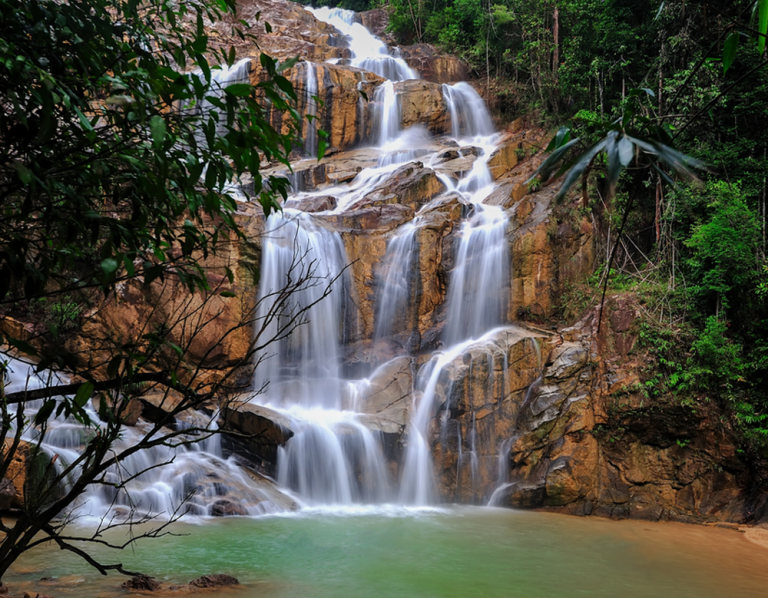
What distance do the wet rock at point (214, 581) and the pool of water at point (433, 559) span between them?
5.8 inches

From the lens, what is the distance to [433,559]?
7145 millimetres

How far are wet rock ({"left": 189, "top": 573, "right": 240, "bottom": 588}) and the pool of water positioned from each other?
0.48 ft

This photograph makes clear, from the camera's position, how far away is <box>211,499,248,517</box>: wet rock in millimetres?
8914

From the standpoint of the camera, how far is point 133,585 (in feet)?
17.9

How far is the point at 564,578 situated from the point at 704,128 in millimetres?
10663

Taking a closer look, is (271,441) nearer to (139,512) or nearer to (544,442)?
(139,512)

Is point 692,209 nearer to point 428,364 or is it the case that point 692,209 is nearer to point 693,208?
point 693,208

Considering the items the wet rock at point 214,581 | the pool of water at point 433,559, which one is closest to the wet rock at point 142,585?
the pool of water at point 433,559

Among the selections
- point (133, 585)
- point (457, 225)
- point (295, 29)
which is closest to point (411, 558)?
point (133, 585)

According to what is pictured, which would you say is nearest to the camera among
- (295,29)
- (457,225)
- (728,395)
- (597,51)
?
(728,395)

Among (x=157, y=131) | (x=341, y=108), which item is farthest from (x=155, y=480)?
(x=341, y=108)

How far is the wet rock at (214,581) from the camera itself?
5.56 m

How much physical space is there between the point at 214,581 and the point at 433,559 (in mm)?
2806

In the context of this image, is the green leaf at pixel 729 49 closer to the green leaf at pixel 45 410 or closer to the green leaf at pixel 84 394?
the green leaf at pixel 84 394
